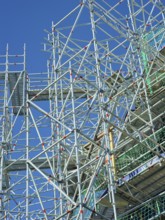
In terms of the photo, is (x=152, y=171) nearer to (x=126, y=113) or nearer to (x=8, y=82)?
(x=126, y=113)

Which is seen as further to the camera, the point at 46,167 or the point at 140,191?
the point at 46,167

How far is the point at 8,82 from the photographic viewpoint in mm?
25203

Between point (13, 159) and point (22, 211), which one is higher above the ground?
point (13, 159)

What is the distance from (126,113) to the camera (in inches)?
776

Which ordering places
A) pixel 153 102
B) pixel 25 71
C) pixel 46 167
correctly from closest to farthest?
pixel 153 102 → pixel 46 167 → pixel 25 71

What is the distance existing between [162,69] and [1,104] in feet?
26.4

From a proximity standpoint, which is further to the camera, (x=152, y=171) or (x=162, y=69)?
(x=162, y=69)

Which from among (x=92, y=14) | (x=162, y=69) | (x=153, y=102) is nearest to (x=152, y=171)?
(x=153, y=102)

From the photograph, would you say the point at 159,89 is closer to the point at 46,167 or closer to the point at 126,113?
the point at 126,113

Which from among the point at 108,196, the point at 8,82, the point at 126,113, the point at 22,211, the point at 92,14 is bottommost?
the point at 108,196

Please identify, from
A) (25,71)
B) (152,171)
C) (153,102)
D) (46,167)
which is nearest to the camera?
(152,171)

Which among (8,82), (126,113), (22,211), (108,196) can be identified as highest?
(8,82)

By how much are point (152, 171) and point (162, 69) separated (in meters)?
4.32

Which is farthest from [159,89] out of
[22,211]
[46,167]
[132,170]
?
[22,211]
